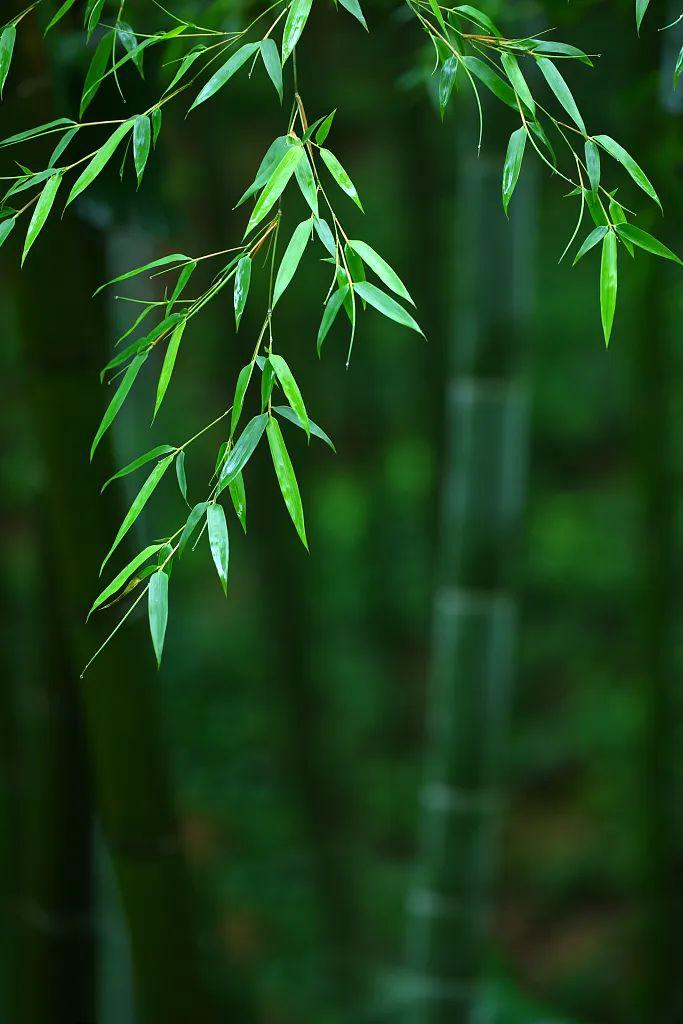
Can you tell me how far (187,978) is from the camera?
111 centimetres

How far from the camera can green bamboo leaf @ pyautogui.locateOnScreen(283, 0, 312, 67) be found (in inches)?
21.0

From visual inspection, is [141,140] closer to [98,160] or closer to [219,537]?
[98,160]

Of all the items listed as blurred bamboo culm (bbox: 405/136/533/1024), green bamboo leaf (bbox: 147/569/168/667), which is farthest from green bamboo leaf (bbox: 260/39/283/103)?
blurred bamboo culm (bbox: 405/136/533/1024)

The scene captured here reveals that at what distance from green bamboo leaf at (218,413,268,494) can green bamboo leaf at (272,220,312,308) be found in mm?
79

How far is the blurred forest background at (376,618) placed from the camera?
1076 mm

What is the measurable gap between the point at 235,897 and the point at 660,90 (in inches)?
118

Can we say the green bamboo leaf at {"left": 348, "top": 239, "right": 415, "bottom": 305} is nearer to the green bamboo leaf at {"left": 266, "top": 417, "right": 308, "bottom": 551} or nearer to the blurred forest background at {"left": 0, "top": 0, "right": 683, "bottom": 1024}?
the green bamboo leaf at {"left": 266, "top": 417, "right": 308, "bottom": 551}

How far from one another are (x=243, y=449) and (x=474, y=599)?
0.96 meters

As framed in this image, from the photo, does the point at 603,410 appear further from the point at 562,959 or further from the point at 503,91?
the point at 503,91

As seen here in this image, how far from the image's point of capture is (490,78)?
614 millimetres

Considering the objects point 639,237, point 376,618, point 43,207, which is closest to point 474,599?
point 639,237

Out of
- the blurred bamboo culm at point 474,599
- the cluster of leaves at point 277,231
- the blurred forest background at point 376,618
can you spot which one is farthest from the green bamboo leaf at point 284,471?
the blurred bamboo culm at point 474,599

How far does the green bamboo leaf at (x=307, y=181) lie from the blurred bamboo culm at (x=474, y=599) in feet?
2.93

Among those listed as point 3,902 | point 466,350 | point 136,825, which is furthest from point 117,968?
point 466,350
